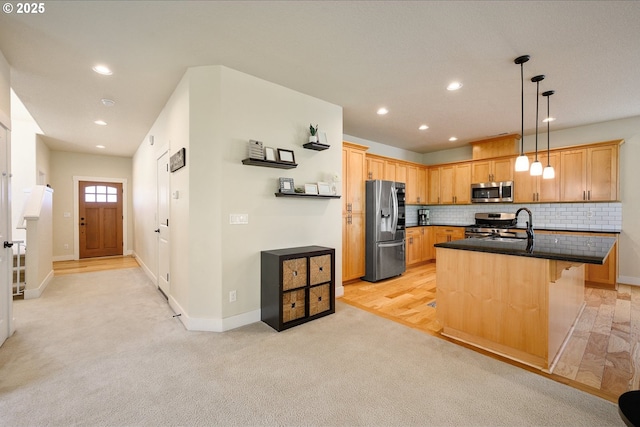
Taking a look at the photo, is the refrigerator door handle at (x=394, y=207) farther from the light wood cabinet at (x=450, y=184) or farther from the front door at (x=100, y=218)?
the front door at (x=100, y=218)

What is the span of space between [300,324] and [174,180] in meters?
2.36

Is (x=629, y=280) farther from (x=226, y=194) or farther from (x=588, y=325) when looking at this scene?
(x=226, y=194)

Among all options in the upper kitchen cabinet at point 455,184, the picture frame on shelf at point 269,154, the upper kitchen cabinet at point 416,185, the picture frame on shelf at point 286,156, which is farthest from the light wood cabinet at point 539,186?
the picture frame on shelf at point 269,154

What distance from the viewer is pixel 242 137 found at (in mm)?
3096

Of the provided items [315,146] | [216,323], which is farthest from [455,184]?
[216,323]

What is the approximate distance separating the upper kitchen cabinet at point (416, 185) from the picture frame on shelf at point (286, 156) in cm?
389

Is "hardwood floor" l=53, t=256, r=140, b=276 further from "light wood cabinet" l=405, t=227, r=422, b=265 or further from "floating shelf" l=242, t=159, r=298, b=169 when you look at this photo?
"light wood cabinet" l=405, t=227, r=422, b=265

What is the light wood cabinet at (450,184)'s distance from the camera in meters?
6.43

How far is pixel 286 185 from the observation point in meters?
3.31

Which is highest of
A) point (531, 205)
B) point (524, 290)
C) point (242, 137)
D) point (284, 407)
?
point (242, 137)

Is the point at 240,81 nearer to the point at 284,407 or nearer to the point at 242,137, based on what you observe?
the point at 242,137

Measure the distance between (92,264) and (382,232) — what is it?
6.78 m

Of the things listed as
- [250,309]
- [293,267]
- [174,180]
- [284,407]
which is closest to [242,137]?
[174,180]

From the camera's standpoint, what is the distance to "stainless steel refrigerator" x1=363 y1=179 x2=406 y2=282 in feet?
16.0
